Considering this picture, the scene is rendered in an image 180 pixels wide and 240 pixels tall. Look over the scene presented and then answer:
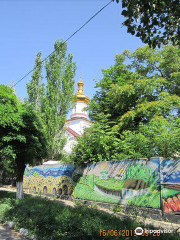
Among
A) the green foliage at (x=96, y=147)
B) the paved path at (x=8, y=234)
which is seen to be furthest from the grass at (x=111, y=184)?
the paved path at (x=8, y=234)

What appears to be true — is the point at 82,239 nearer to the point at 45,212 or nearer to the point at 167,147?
the point at 45,212

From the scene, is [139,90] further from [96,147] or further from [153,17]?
[153,17]

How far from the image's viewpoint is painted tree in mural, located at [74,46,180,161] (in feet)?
36.3

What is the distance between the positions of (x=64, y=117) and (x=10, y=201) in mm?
12782

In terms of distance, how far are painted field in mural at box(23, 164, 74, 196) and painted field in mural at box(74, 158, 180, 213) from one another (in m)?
1.57

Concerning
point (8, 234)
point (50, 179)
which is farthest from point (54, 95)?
point (8, 234)

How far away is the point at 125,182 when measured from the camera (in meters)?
10.2

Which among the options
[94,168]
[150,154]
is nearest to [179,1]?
[150,154]

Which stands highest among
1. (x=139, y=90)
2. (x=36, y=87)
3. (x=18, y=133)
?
(x=36, y=87)

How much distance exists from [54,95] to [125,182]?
12.8 metres

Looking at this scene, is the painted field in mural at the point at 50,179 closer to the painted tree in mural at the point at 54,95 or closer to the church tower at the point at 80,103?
the painted tree in mural at the point at 54,95

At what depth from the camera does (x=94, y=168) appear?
40.5 feet

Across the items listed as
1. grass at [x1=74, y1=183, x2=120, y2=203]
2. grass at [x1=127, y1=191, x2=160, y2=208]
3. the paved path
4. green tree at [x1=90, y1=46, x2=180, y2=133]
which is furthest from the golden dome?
the paved path

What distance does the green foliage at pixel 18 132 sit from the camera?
9.01 metres
